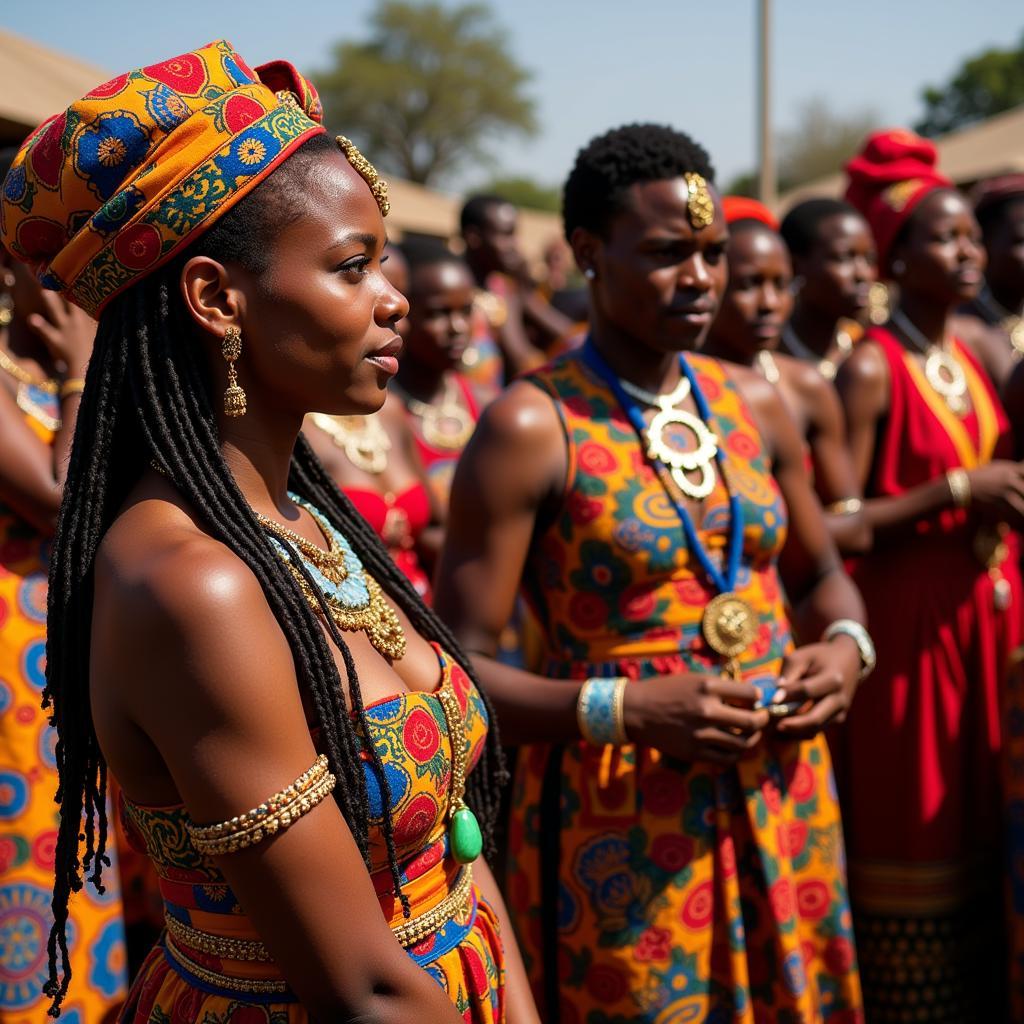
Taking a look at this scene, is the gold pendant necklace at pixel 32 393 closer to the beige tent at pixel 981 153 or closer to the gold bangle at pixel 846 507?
the gold bangle at pixel 846 507

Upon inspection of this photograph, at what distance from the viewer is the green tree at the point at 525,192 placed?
183 ft

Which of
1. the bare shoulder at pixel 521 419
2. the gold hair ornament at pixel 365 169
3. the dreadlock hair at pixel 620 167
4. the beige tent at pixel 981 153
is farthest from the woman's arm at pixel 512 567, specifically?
the beige tent at pixel 981 153

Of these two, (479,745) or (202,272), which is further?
(479,745)

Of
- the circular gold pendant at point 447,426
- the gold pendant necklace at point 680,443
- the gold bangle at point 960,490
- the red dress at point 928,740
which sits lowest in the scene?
the red dress at point 928,740

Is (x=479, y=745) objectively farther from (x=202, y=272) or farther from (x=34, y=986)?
(x=34, y=986)

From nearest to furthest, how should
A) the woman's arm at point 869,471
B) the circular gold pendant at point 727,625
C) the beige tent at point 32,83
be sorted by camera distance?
the circular gold pendant at point 727,625 < the woman's arm at point 869,471 < the beige tent at point 32,83

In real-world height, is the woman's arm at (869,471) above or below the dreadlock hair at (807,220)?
below

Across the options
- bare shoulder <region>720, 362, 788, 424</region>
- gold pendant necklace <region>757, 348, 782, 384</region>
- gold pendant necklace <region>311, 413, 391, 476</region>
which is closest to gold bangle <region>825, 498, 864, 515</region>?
gold pendant necklace <region>757, 348, 782, 384</region>

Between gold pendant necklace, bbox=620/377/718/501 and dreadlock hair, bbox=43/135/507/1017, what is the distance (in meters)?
1.21

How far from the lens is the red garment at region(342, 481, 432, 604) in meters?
4.28

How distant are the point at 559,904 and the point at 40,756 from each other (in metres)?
1.54

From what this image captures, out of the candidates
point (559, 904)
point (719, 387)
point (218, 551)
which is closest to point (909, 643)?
point (719, 387)

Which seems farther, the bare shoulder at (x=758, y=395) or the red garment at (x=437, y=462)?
the red garment at (x=437, y=462)

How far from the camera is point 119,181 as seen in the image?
157cm
